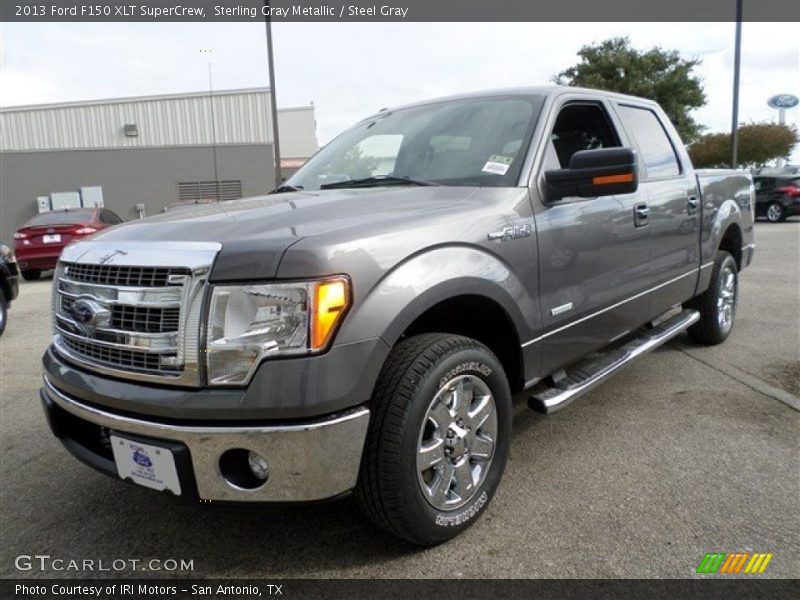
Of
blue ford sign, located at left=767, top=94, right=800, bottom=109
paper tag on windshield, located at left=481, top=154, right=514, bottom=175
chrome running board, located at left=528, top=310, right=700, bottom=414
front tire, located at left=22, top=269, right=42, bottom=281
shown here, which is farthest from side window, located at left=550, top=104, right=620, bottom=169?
blue ford sign, located at left=767, top=94, right=800, bottom=109

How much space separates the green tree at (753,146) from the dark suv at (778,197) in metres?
15.9

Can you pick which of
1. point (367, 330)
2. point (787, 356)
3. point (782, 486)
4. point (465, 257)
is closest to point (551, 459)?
point (782, 486)

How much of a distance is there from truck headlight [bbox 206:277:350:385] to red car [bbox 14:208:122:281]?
11191 millimetres

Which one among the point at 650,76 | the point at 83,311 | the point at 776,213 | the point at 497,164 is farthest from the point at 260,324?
the point at 650,76

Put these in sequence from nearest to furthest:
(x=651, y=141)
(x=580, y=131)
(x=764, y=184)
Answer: (x=580, y=131) → (x=651, y=141) → (x=764, y=184)

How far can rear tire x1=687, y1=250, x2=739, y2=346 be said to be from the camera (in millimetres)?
4957

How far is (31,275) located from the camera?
12.6 meters

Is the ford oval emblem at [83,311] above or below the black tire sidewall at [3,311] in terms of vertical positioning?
above

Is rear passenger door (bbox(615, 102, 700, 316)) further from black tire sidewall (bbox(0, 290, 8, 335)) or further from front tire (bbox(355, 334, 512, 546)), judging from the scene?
black tire sidewall (bbox(0, 290, 8, 335))

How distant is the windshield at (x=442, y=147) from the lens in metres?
2.97

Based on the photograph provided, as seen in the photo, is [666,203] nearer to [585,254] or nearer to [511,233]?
[585,254]

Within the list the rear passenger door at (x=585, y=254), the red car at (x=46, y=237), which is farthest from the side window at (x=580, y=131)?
the red car at (x=46, y=237)

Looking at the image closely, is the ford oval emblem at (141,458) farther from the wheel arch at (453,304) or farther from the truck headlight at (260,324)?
the wheel arch at (453,304)

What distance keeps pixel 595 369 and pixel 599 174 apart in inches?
46.3
